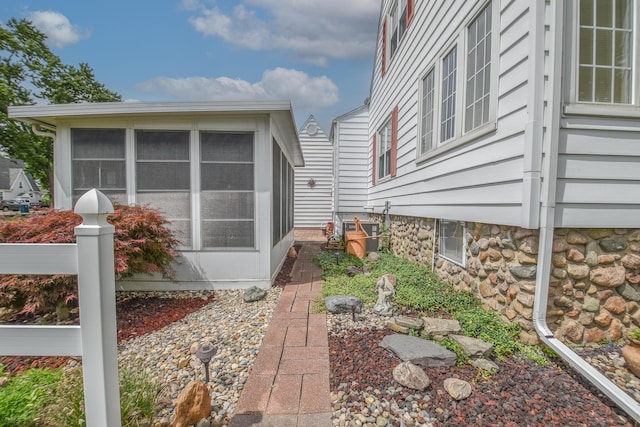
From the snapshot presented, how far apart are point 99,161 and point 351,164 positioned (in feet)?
20.7

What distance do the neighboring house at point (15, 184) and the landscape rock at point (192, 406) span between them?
4972 cm

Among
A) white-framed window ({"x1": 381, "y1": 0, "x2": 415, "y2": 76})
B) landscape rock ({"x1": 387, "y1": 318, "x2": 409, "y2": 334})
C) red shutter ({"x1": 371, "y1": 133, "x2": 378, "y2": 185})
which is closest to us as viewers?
landscape rock ({"x1": 387, "y1": 318, "x2": 409, "y2": 334})

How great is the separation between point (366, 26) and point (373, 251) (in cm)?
773

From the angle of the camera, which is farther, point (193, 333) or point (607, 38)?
point (193, 333)

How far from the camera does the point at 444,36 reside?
3934mm

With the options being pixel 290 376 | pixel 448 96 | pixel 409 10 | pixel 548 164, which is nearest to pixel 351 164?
pixel 409 10

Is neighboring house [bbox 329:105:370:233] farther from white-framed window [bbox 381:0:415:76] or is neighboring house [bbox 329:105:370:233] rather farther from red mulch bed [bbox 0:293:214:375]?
red mulch bed [bbox 0:293:214:375]

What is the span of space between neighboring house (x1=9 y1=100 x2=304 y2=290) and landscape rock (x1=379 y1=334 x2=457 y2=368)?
2295 millimetres

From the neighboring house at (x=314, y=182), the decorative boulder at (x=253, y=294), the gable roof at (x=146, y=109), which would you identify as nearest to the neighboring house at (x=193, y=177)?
the gable roof at (x=146, y=109)

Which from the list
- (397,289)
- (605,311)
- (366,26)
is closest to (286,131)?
(397,289)

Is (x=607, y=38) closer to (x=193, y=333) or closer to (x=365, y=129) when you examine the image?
(x=193, y=333)

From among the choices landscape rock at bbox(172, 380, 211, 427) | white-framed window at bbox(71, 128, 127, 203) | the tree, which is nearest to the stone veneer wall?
landscape rock at bbox(172, 380, 211, 427)

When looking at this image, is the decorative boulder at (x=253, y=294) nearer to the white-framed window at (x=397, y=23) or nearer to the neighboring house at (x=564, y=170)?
the neighboring house at (x=564, y=170)

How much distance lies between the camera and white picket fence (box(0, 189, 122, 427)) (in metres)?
1.16
